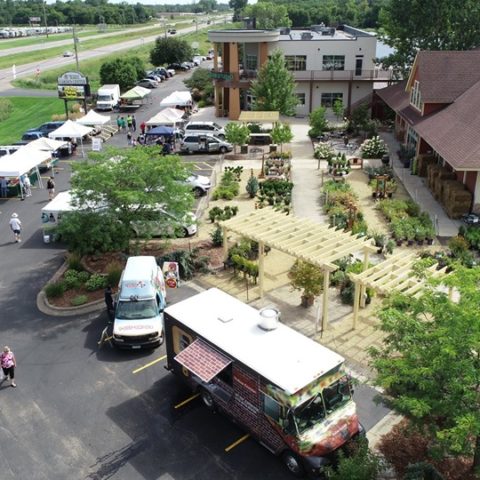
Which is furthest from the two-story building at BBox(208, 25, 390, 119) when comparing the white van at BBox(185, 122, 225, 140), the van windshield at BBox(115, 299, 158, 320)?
the van windshield at BBox(115, 299, 158, 320)

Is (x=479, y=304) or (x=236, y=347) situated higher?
(x=479, y=304)

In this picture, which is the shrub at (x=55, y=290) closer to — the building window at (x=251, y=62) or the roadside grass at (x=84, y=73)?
the building window at (x=251, y=62)

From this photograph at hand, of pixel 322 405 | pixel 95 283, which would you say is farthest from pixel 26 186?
pixel 322 405

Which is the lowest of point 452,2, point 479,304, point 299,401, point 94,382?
point 94,382

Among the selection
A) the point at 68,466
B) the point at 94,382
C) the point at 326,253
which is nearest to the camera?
the point at 68,466

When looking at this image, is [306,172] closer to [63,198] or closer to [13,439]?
[63,198]

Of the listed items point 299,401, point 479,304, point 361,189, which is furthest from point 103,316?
point 361,189

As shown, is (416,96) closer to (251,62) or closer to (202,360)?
(251,62)
